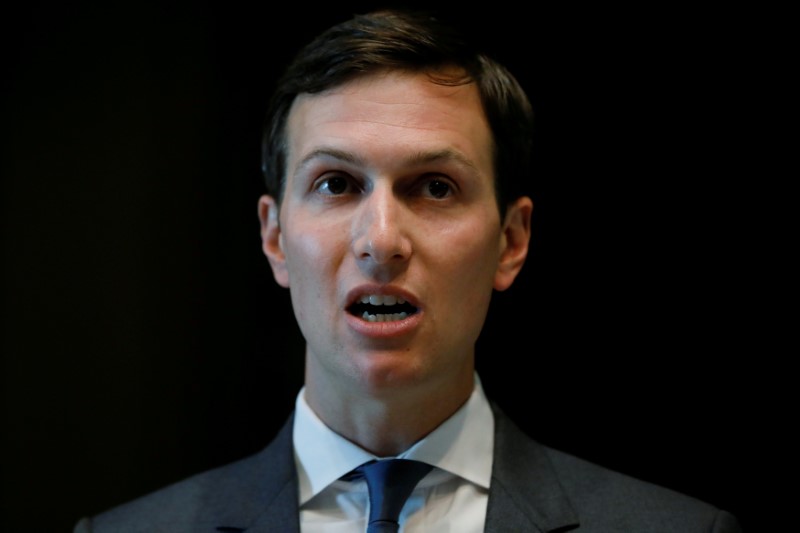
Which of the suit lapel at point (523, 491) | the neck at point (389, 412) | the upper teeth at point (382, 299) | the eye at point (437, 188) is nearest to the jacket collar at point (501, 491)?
the suit lapel at point (523, 491)

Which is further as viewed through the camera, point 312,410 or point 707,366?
point 707,366

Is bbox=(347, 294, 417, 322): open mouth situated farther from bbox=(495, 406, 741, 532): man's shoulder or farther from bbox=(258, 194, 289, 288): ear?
bbox=(495, 406, 741, 532): man's shoulder

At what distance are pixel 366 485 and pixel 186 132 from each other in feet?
3.85

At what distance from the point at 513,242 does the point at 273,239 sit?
55cm

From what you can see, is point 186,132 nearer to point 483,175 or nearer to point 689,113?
point 483,175

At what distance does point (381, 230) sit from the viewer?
1.85 m

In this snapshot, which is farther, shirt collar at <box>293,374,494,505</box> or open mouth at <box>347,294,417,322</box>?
shirt collar at <box>293,374,494,505</box>

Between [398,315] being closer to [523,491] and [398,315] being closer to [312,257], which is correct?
[312,257]

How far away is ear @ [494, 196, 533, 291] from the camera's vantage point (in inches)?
85.5

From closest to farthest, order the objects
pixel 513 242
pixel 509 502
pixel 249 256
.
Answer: pixel 509 502 < pixel 513 242 < pixel 249 256

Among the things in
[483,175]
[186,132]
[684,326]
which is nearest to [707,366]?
[684,326]

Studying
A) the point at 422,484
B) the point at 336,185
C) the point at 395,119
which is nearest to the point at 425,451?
the point at 422,484

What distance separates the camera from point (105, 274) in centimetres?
264

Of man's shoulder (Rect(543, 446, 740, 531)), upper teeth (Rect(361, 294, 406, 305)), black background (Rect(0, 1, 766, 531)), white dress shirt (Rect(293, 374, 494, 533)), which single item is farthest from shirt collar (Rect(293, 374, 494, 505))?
black background (Rect(0, 1, 766, 531))
